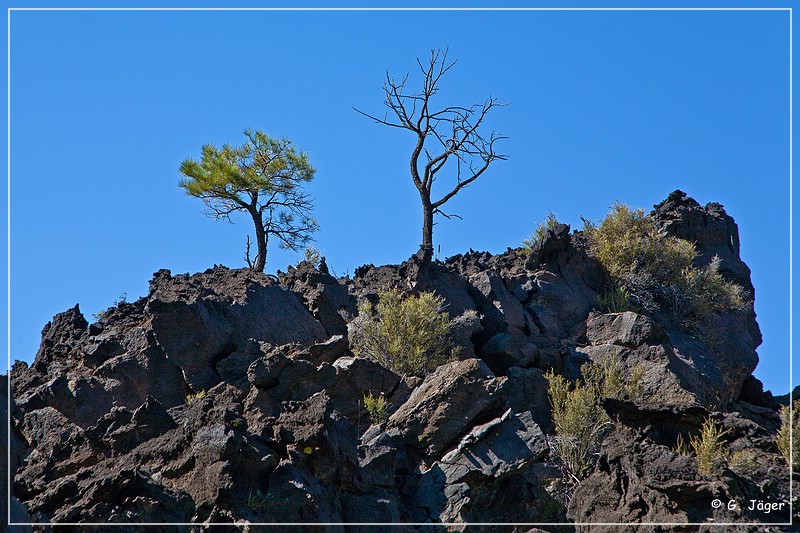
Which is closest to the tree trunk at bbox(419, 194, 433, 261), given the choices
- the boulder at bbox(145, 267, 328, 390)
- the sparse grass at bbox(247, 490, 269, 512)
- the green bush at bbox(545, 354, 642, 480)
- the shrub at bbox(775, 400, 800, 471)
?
the boulder at bbox(145, 267, 328, 390)

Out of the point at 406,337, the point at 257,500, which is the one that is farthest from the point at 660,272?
the point at 257,500

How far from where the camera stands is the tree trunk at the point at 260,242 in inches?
1095

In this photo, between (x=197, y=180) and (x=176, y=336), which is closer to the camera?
(x=176, y=336)

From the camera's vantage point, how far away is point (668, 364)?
20.1 meters

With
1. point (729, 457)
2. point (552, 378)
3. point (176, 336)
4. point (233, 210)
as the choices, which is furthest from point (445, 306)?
point (233, 210)

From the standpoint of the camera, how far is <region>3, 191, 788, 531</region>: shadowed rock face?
12641 millimetres

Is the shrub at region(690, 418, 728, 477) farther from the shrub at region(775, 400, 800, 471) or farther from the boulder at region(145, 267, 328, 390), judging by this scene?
the boulder at region(145, 267, 328, 390)

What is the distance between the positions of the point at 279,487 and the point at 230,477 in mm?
573

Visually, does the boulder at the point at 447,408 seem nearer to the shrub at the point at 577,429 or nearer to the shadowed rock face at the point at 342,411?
the shadowed rock face at the point at 342,411

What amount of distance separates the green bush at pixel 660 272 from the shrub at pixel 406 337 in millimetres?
7035

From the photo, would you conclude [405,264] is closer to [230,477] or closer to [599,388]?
[599,388]

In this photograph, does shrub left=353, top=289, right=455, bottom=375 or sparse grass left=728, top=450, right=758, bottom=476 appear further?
shrub left=353, top=289, right=455, bottom=375

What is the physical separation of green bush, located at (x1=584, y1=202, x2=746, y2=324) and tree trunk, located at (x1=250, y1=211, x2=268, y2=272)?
8.34m

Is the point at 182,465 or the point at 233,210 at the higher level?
the point at 233,210
